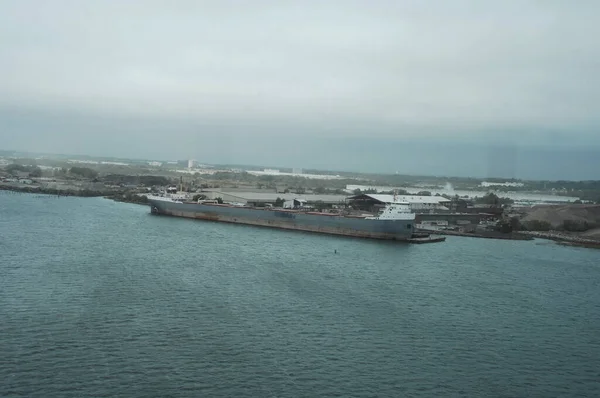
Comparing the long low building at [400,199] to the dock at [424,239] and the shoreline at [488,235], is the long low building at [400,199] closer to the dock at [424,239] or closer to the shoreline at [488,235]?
the shoreline at [488,235]

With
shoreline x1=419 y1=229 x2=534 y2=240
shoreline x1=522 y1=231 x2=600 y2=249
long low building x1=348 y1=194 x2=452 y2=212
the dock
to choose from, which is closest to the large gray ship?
the dock

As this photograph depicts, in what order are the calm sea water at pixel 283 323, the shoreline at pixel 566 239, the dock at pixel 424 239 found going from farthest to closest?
the shoreline at pixel 566 239 < the dock at pixel 424 239 < the calm sea water at pixel 283 323

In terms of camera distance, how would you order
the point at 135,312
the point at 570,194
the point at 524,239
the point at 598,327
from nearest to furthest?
1. the point at 135,312
2. the point at 598,327
3. the point at 524,239
4. the point at 570,194

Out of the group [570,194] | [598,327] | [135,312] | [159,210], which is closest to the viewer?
[135,312]

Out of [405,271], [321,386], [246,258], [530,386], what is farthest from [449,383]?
[246,258]

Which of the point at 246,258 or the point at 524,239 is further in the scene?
the point at 524,239

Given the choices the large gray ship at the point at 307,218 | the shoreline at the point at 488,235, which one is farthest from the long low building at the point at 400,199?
the large gray ship at the point at 307,218

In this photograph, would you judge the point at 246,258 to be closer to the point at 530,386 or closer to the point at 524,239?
the point at 530,386
